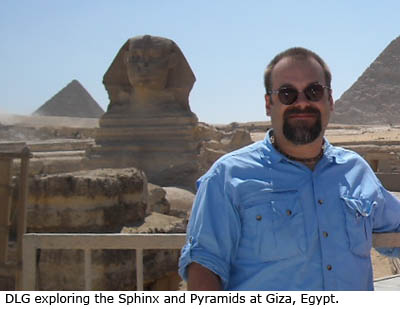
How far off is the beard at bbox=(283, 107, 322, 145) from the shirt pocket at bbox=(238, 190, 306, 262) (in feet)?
0.73

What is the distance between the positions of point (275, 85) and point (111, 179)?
4.46 metres

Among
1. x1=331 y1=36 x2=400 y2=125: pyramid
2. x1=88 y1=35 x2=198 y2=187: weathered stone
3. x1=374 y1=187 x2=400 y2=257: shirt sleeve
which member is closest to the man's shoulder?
x1=374 y1=187 x2=400 y2=257: shirt sleeve

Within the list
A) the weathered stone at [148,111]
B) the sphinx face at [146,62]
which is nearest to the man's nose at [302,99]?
the weathered stone at [148,111]

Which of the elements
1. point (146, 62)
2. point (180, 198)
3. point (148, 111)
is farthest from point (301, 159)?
point (148, 111)

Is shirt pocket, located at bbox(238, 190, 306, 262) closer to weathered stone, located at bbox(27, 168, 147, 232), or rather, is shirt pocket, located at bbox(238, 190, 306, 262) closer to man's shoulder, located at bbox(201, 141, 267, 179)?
man's shoulder, located at bbox(201, 141, 267, 179)

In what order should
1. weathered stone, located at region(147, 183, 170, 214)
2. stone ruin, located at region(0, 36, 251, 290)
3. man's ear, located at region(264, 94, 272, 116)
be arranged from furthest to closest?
weathered stone, located at region(147, 183, 170, 214) < stone ruin, located at region(0, 36, 251, 290) < man's ear, located at region(264, 94, 272, 116)

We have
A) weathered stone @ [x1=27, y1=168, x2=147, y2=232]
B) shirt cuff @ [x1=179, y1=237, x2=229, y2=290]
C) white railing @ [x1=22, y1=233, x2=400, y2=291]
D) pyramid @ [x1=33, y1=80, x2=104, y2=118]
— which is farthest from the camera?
pyramid @ [x1=33, y1=80, x2=104, y2=118]

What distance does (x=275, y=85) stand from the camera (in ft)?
6.79

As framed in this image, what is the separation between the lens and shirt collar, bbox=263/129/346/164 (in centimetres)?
202

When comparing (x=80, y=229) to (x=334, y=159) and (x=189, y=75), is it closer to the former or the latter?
(x=334, y=159)

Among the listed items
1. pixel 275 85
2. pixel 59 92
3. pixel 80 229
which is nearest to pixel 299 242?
pixel 275 85

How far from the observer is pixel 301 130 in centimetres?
202

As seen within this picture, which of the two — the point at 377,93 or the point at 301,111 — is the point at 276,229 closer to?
the point at 301,111

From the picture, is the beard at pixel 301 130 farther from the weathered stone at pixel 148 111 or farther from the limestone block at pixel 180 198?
the weathered stone at pixel 148 111
